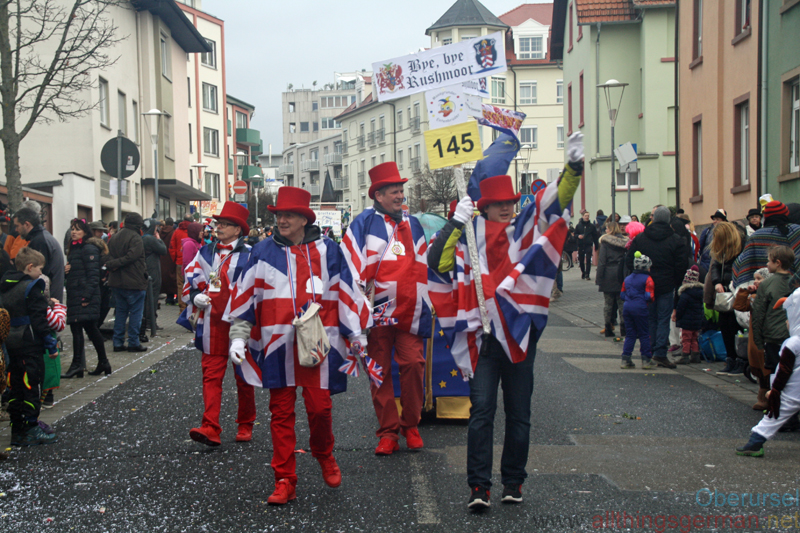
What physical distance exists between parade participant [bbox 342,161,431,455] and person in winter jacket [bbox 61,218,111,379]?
14.6 feet

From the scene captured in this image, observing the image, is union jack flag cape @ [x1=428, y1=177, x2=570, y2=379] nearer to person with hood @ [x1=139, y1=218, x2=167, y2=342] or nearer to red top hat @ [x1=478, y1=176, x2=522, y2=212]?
red top hat @ [x1=478, y1=176, x2=522, y2=212]

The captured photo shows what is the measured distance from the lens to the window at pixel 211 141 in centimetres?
5331

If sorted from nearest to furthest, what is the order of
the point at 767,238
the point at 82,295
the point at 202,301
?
the point at 202,301 → the point at 767,238 → the point at 82,295

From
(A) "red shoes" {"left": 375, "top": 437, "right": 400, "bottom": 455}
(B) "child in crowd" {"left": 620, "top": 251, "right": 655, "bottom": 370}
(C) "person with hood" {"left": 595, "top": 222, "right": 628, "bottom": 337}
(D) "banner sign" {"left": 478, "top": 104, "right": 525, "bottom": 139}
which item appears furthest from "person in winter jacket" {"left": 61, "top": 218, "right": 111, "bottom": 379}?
(C) "person with hood" {"left": 595, "top": 222, "right": 628, "bottom": 337}

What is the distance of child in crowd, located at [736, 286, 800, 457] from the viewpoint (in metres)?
5.91

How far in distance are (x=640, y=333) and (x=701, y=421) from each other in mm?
3239

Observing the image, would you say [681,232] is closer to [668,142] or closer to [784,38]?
[784,38]

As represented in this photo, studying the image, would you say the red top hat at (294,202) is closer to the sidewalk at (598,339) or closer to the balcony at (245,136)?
the sidewalk at (598,339)

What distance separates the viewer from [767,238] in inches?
328

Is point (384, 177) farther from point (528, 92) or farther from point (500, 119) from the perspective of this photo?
point (528, 92)

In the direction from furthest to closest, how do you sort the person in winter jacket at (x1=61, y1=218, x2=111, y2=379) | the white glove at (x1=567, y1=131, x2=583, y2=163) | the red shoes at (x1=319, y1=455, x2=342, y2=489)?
1. the person in winter jacket at (x1=61, y1=218, x2=111, y2=379)
2. the red shoes at (x1=319, y1=455, x2=342, y2=489)
3. the white glove at (x1=567, y1=131, x2=583, y2=163)

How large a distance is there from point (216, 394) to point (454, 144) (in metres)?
2.71

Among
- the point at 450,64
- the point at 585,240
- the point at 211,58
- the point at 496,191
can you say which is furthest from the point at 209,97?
the point at 496,191

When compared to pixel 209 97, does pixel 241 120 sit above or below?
above
